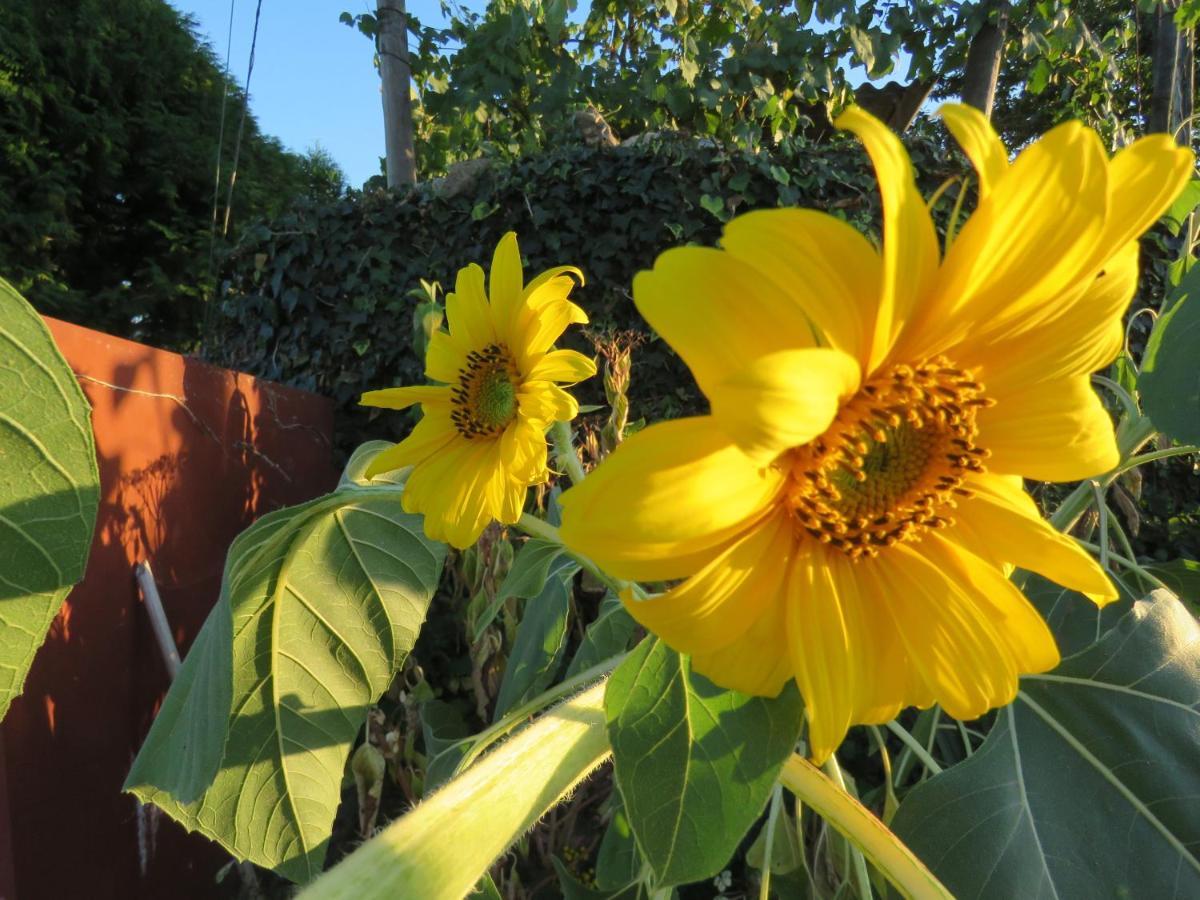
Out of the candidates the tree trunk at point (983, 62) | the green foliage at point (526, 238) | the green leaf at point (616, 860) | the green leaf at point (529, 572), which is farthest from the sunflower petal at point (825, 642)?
the tree trunk at point (983, 62)

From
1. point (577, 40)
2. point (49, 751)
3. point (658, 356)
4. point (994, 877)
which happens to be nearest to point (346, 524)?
point (994, 877)

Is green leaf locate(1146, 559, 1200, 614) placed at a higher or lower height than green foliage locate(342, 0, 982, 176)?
lower

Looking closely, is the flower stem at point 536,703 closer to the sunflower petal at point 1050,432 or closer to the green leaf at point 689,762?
the green leaf at point 689,762

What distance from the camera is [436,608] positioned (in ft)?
8.93

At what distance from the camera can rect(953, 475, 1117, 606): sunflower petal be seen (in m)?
0.39

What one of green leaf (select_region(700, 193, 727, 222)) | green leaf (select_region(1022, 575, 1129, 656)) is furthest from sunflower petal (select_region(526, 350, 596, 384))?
green leaf (select_region(700, 193, 727, 222))

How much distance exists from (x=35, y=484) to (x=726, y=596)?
295 mm

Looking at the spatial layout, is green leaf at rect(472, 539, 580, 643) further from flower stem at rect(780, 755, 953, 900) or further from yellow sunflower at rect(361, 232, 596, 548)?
flower stem at rect(780, 755, 953, 900)

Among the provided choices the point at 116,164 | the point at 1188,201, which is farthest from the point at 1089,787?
the point at 116,164

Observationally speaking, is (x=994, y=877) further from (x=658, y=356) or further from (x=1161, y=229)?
(x=1161, y=229)

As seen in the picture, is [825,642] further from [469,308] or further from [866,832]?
[469,308]

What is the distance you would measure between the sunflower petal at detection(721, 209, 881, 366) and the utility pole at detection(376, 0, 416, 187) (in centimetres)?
318

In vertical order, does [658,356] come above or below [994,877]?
above

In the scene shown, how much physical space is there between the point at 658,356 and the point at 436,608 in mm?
1115
